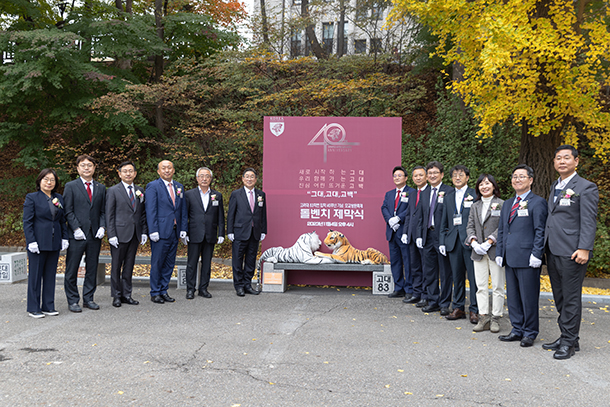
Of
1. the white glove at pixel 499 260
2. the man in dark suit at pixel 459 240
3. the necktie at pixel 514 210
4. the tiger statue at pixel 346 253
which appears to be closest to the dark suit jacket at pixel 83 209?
the tiger statue at pixel 346 253

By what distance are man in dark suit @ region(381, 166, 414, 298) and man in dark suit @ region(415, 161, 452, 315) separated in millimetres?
335

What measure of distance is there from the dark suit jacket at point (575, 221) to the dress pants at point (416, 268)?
2000mm

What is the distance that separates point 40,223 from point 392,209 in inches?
173

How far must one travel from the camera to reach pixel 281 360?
3.73 metres

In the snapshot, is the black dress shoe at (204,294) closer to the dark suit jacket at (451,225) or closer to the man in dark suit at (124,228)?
the man in dark suit at (124,228)

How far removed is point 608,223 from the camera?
885 cm

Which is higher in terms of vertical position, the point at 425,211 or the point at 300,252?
the point at 425,211

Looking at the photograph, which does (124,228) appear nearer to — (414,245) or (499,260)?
(414,245)

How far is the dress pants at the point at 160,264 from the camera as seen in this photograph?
581cm

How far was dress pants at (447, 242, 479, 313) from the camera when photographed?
16.4 feet

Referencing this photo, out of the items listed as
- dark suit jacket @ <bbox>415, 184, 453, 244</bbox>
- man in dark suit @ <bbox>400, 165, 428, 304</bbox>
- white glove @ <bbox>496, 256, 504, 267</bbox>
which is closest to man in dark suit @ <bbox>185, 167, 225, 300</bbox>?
man in dark suit @ <bbox>400, 165, 428, 304</bbox>

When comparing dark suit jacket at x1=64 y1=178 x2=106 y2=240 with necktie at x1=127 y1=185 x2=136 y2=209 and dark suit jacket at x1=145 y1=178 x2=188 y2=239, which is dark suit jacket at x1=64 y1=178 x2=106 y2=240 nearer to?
necktie at x1=127 y1=185 x2=136 y2=209

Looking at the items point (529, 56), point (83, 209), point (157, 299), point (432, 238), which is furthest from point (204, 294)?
point (529, 56)

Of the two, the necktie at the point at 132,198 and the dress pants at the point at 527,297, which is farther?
the necktie at the point at 132,198
